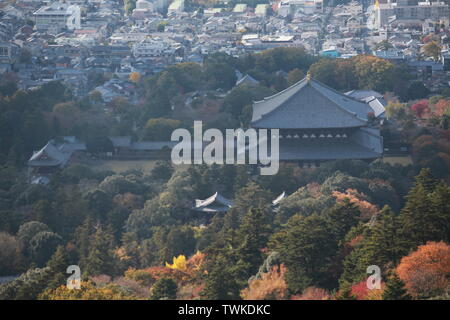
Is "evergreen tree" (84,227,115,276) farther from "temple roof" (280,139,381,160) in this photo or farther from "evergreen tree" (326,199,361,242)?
"temple roof" (280,139,381,160)

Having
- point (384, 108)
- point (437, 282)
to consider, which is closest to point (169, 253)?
point (437, 282)

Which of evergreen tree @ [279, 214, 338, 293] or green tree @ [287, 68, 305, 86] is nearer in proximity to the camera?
evergreen tree @ [279, 214, 338, 293]

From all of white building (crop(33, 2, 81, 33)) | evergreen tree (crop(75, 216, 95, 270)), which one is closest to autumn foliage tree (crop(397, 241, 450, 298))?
evergreen tree (crop(75, 216, 95, 270))

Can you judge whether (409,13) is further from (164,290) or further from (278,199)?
(164,290)

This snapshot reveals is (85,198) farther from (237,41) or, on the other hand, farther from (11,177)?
(237,41)

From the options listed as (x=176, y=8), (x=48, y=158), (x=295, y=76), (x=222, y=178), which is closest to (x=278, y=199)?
(x=222, y=178)

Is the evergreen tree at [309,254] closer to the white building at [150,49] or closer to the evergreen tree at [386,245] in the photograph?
the evergreen tree at [386,245]

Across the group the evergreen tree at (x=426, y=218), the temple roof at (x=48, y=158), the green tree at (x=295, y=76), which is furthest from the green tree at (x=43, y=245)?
the green tree at (x=295, y=76)

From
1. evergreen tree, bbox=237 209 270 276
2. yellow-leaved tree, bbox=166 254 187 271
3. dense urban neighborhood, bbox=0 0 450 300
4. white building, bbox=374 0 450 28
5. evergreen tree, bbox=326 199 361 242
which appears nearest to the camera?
dense urban neighborhood, bbox=0 0 450 300
